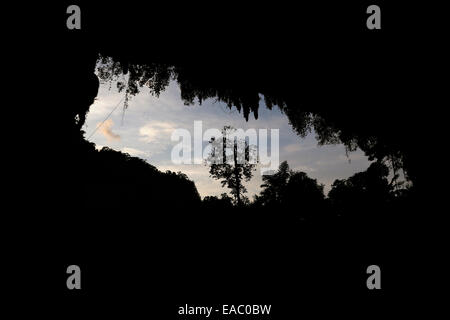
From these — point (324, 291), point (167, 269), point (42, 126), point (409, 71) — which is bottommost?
point (324, 291)

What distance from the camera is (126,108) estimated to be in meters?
8.68

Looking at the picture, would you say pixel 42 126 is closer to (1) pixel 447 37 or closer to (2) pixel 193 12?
(2) pixel 193 12

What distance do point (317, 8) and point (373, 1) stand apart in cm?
84

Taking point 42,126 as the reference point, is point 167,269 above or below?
below

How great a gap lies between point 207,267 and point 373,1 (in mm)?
5956

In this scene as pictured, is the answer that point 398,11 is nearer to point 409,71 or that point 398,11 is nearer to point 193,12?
point 409,71

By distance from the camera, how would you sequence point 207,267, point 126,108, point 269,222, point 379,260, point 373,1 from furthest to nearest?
point 269,222 → point 126,108 → point 379,260 → point 207,267 → point 373,1

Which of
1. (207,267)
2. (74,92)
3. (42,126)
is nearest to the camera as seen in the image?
(42,126)

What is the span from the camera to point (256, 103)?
304 inches

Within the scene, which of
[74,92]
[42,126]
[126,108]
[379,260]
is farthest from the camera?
[126,108]

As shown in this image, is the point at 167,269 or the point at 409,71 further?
the point at 167,269

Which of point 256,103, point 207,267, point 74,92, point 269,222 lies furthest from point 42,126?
point 269,222

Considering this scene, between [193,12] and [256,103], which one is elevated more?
[193,12]

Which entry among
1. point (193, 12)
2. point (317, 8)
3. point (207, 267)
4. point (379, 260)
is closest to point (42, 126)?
point (193, 12)
